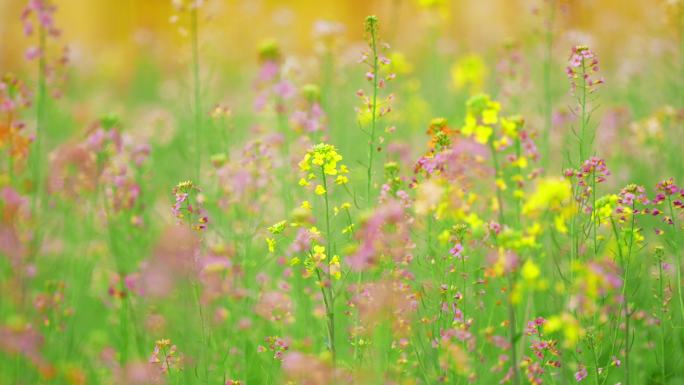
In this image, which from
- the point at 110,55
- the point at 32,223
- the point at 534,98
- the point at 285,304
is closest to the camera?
the point at 32,223

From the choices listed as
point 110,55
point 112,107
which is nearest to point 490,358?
point 112,107

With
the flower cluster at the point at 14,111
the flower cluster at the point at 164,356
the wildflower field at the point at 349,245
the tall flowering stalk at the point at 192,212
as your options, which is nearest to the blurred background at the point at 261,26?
the wildflower field at the point at 349,245

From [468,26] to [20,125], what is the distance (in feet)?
23.1

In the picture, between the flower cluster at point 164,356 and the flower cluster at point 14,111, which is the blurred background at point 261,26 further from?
the flower cluster at point 164,356

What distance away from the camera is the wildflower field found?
182 centimetres

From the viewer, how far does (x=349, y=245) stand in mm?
2217

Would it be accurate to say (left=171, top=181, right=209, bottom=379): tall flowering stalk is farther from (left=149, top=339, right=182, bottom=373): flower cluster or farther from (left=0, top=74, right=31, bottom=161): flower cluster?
(left=0, top=74, right=31, bottom=161): flower cluster

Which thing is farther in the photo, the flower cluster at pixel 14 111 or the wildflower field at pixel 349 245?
the flower cluster at pixel 14 111

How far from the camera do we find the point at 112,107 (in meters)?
6.83

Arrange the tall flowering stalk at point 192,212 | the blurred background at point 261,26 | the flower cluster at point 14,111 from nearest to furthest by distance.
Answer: the tall flowering stalk at point 192,212
the flower cluster at point 14,111
the blurred background at point 261,26

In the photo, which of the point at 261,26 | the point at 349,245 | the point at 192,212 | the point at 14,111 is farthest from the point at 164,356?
the point at 261,26

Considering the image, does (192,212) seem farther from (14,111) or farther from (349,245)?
(14,111)

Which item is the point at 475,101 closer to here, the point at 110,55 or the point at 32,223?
the point at 32,223

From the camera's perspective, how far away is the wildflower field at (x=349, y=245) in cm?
182
